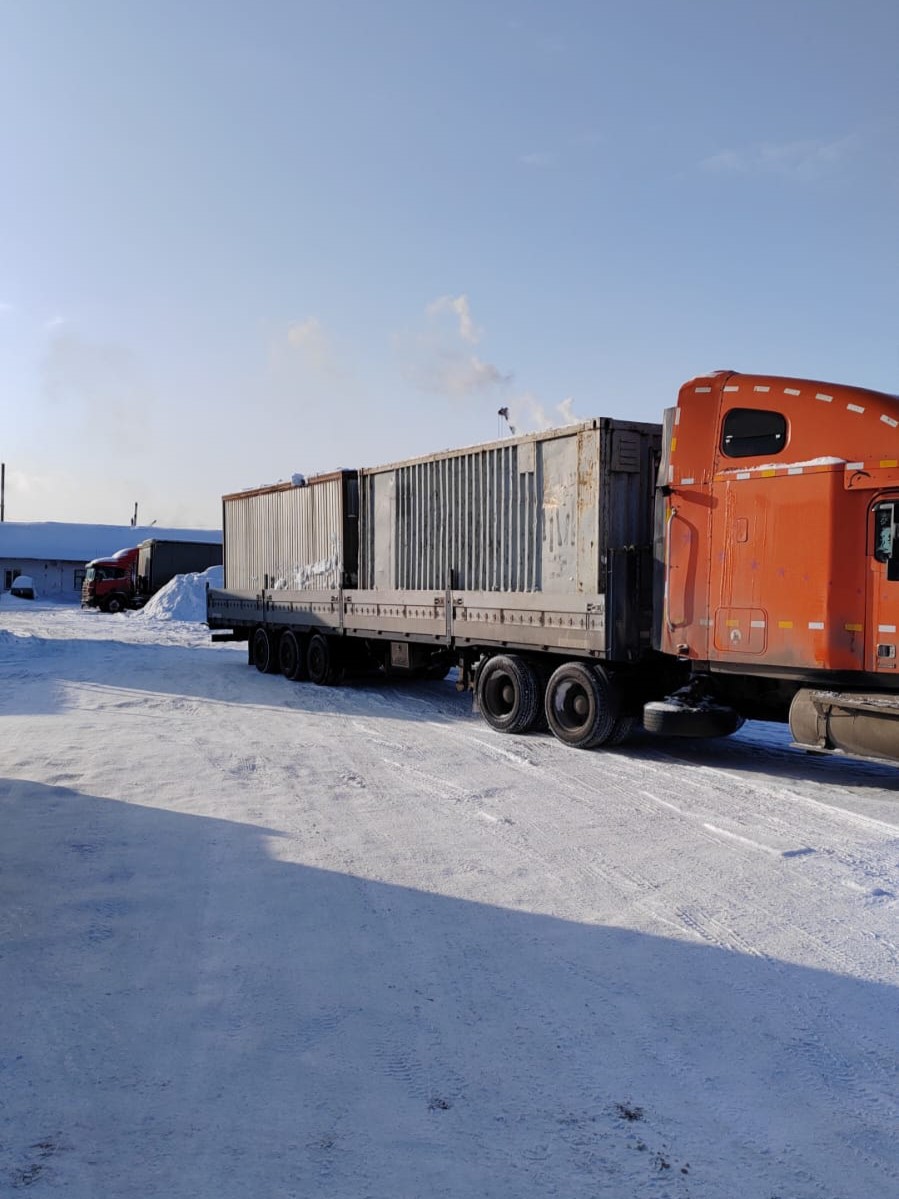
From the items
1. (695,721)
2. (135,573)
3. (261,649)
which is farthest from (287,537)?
(135,573)

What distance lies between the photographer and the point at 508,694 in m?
11.2

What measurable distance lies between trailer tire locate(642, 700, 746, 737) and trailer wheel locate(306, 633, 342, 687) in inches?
305

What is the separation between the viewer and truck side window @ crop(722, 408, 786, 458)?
8.34 metres

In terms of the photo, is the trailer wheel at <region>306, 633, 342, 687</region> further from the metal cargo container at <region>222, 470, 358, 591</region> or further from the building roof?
the building roof

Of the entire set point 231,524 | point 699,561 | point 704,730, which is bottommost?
point 704,730

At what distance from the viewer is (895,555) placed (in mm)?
7598

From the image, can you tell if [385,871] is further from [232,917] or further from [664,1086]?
[664,1086]

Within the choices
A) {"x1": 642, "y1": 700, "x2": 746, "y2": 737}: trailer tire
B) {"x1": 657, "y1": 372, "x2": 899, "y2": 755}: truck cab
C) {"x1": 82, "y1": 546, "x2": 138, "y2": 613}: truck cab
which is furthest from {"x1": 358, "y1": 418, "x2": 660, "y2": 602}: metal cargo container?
{"x1": 82, "y1": 546, "x2": 138, "y2": 613}: truck cab

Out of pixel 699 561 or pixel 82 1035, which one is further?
pixel 699 561

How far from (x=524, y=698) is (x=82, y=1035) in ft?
24.6

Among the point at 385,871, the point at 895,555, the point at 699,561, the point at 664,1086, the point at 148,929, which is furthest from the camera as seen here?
the point at 699,561

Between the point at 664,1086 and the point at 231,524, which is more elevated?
the point at 231,524

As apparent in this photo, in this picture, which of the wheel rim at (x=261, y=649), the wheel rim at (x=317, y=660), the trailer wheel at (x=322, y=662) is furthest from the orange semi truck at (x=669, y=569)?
the wheel rim at (x=261, y=649)

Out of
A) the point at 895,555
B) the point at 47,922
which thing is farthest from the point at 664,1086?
the point at 895,555
